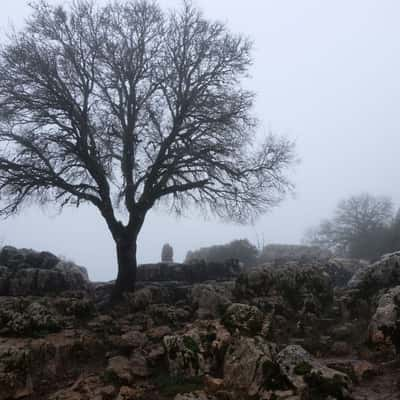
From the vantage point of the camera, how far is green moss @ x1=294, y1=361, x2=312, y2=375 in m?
6.88

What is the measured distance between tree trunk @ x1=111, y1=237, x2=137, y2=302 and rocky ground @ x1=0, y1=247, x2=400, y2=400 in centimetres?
167

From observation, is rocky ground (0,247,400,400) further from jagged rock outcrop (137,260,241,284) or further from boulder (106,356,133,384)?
jagged rock outcrop (137,260,241,284)

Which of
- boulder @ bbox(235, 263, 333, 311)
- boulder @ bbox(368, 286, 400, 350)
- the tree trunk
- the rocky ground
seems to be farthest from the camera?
the tree trunk

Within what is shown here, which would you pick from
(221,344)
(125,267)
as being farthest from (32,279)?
(221,344)

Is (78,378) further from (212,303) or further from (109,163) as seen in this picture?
(109,163)

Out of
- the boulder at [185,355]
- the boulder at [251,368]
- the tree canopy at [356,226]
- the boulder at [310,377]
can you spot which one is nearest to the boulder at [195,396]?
the boulder at [251,368]

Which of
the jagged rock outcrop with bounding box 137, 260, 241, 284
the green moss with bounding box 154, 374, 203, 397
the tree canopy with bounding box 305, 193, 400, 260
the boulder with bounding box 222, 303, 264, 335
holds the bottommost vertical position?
the green moss with bounding box 154, 374, 203, 397

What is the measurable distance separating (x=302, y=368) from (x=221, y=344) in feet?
6.53

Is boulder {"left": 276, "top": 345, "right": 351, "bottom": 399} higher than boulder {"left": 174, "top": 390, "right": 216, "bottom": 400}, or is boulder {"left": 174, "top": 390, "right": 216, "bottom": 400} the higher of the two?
boulder {"left": 276, "top": 345, "right": 351, "bottom": 399}

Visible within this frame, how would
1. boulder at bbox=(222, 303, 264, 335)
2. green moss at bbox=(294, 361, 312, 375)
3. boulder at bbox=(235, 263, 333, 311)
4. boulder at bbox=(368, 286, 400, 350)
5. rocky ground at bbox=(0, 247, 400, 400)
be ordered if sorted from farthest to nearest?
1. boulder at bbox=(235, 263, 333, 311)
2. boulder at bbox=(222, 303, 264, 335)
3. boulder at bbox=(368, 286, 400, 350)
4. rocky ground at bbox=(0, 247, 400, 400)
5. green moss at bbox=(294, 361, 312, 375)

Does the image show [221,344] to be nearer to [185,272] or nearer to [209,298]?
[209,298]

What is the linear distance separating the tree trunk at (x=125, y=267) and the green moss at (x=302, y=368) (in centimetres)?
1062

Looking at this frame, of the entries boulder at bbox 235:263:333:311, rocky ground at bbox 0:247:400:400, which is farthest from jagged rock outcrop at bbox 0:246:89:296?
boulder at bbox 235:263:333:311

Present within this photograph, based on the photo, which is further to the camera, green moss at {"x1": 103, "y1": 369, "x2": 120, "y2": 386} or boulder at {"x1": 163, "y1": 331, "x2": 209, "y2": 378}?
boulder at {"x1": 163, "y1": 331, "x2": 209, "y2": 378}
